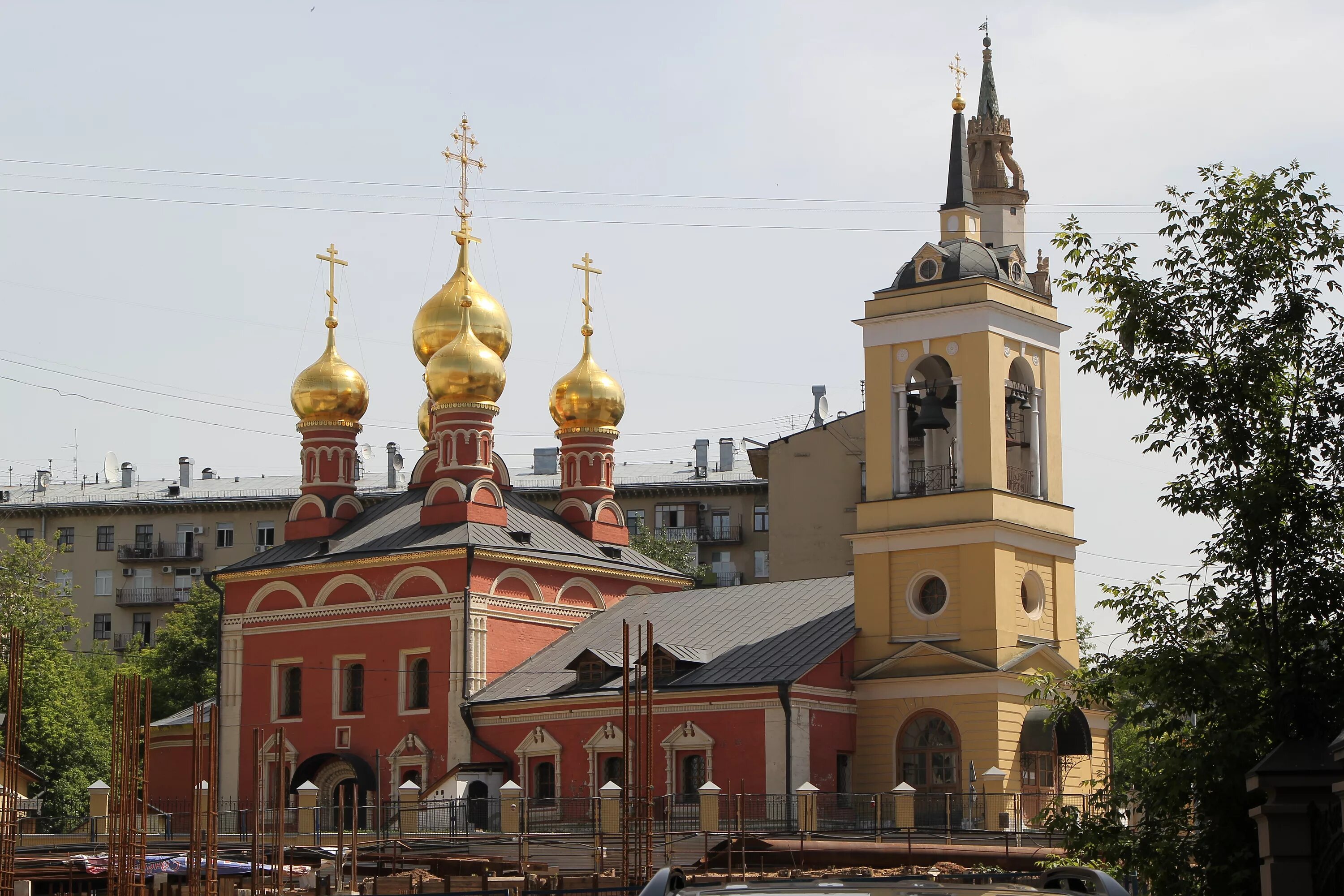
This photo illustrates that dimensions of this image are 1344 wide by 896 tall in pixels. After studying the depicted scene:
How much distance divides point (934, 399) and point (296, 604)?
14918mm

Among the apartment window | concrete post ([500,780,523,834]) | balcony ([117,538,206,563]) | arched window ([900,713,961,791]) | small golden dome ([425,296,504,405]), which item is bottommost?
concrete post ([500,780,523,834])

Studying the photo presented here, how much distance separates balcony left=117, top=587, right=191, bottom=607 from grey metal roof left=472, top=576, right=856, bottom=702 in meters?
34.3

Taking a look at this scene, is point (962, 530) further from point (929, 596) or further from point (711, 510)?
point (711, 510)

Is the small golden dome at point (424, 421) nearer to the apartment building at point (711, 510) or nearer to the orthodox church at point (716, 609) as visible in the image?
the orthodox church at point (716, 609)

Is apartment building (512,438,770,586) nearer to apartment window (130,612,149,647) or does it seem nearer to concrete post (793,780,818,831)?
apartment window (130,612,149,647)

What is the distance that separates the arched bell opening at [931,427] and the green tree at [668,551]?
2478cm

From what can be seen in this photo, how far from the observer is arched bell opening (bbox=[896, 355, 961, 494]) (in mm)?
34875

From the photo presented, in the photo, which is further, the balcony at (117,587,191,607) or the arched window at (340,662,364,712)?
the balcony at (117,587,191,607)

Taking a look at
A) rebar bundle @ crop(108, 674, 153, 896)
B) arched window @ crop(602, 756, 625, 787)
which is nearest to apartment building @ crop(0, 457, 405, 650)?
arched window @ crop(602, 756, 625, 787)

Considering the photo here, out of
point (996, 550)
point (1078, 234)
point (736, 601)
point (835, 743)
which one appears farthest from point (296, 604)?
point (1078, 234)

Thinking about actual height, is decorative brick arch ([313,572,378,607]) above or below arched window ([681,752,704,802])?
above

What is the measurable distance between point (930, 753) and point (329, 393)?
17.6 m

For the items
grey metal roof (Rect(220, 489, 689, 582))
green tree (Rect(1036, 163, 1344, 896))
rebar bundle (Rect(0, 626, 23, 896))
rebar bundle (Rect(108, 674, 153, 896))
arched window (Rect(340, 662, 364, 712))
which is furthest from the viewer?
arched window (Rect(340, 662, 364, 712))

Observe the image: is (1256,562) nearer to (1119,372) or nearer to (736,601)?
(1119,372)
